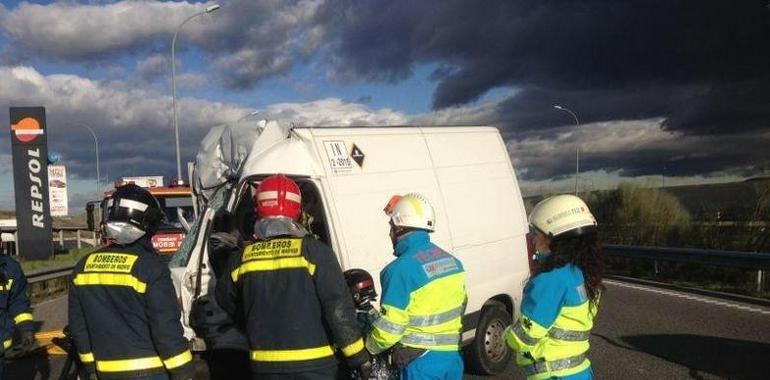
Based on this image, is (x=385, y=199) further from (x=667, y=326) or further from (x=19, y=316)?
(x=667, y=326)

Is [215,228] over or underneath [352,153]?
underneath

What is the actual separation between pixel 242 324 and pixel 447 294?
Result: 1.31m

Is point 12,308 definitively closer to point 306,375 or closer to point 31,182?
point 306,375

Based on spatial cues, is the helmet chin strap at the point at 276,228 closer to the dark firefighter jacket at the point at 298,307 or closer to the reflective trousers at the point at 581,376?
the dark firefighter jacket at the point at 298,307

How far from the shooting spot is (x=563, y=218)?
353 cm

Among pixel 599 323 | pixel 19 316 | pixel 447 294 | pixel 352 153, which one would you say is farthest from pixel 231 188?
pixel 599 323

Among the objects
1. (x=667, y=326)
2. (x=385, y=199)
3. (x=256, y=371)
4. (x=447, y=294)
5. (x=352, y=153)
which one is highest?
(x=352, y=153)

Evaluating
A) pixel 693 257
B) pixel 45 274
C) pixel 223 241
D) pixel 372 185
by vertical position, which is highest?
pixel 372 185

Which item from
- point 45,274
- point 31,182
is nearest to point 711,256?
point 45,274

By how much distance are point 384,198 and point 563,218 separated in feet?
8.83

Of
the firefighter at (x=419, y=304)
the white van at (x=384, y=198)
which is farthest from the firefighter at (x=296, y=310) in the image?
the white van at (x=384, y=198)

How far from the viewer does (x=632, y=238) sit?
18.8 meters

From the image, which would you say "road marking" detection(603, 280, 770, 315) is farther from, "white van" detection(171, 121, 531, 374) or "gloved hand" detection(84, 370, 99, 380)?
"gloved hand" detection(84, 370, 99, 380)

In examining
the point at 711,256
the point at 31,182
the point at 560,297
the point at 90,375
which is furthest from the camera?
the point at 31,182
